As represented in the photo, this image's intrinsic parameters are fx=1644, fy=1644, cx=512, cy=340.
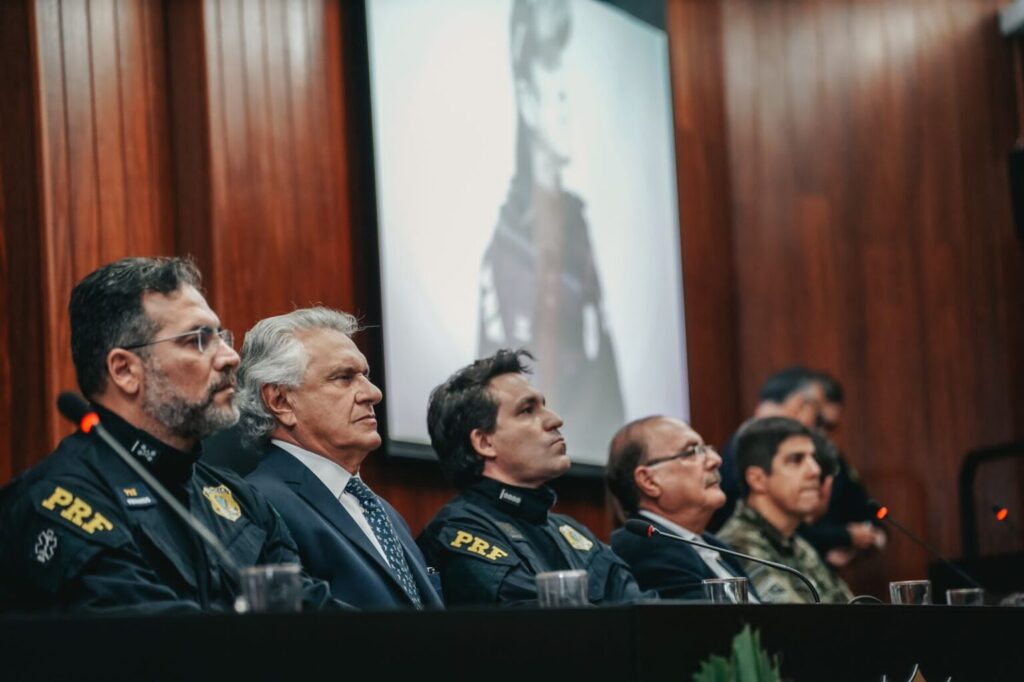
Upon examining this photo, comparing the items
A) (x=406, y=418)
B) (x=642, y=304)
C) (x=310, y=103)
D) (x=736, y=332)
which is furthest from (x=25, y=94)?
(x=736, y=332)

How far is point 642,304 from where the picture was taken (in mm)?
6090

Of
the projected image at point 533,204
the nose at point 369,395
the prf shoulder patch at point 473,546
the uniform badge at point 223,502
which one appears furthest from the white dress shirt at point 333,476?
the projected image at point 533,204

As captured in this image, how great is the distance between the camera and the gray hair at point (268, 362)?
130 inches

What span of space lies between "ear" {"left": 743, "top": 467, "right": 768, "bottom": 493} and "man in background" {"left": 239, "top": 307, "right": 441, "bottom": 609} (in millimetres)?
1595

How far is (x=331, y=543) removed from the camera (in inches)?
120

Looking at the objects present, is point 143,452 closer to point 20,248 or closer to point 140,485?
point 140,485

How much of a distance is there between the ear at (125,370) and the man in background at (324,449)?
1.47 feet

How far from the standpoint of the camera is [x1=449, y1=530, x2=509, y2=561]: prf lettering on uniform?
11.0 ft

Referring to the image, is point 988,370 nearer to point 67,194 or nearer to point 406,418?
point 406,418

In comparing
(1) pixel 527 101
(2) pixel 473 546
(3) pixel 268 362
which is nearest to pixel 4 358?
(3) pixel 268 362

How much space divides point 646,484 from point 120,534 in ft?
6.26

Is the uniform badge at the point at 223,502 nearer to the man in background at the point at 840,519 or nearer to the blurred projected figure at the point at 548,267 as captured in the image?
the blurred projected figure at the point at 548,267

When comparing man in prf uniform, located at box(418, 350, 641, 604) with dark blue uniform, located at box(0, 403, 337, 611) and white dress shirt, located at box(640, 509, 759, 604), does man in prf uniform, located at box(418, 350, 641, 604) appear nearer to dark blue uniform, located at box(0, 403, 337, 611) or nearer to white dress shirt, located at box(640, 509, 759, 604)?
white dress shirt, located at box(640, 509, 759, 604)

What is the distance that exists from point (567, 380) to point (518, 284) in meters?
0.40
